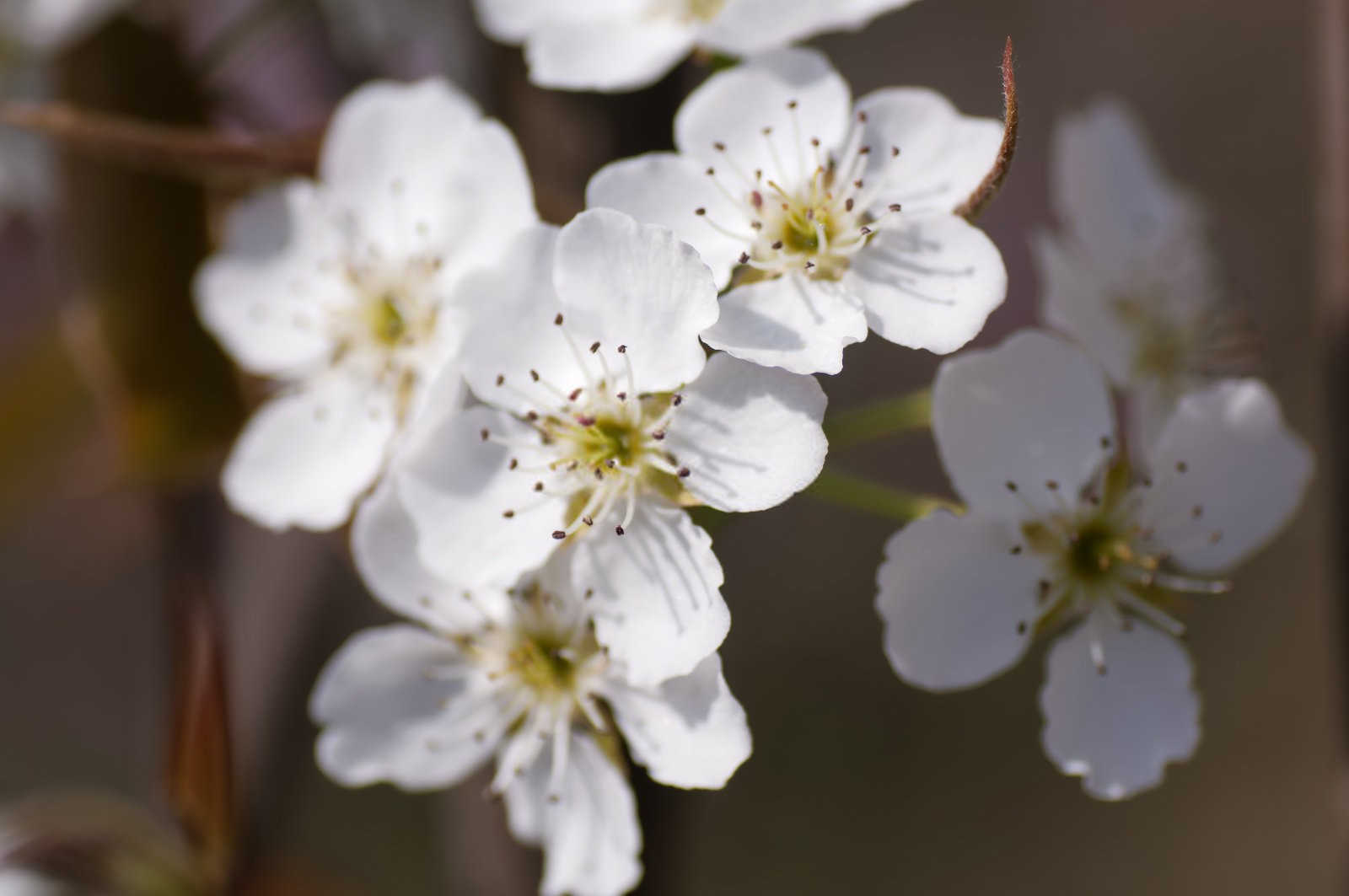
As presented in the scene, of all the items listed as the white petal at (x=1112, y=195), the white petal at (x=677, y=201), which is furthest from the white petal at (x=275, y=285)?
the white petal at (x=1112, y=195)

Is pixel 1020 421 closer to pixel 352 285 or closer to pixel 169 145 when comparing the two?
pixel 352 285

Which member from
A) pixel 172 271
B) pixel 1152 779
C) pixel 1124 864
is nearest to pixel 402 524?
pixel 172 271

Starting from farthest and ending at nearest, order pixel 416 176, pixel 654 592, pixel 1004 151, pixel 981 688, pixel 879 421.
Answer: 1. pixel 981 688
2. pixel 416 176
3. pixel 879 421
4. pixel 654 592
5. pixel 1004 151

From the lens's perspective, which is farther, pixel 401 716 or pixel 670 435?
pixel 401 716

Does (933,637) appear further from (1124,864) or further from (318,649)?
(1124,864)

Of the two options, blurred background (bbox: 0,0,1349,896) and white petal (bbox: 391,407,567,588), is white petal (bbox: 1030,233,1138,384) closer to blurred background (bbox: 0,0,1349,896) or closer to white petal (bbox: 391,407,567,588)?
white petal (bbox: 391,407,567,588)

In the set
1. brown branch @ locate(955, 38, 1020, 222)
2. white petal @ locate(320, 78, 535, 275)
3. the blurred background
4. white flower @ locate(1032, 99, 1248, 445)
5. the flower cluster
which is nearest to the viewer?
brown branch @ locate(955, 38, 1020, 222)

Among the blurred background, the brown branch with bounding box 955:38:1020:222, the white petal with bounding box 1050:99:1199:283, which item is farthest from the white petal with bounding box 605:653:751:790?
the blurred background

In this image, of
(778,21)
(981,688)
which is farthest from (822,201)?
(981,688)
